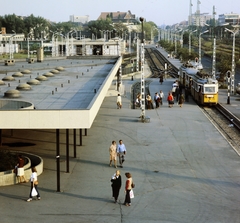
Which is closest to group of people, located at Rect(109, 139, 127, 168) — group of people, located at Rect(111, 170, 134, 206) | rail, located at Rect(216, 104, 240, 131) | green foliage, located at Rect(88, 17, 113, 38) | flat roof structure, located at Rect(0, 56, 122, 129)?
flat roof structure, located at Rect(0, 56, 122, 129)

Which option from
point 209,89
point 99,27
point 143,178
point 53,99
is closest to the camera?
point 143,178

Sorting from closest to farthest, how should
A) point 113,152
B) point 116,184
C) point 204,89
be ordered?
point 116,184
point 113,152
point 204,89

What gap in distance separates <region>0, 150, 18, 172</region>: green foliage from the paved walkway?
1.05 meters

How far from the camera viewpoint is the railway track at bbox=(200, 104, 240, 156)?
27.7 m

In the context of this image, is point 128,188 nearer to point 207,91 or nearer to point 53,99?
point 53,99

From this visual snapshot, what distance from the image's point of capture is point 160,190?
17.8 m

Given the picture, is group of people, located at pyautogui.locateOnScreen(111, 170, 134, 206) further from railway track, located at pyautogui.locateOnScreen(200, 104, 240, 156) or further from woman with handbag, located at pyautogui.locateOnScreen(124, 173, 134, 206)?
railway track, located at pyautogui.locateOnScreen(200, 104, 240, 156)

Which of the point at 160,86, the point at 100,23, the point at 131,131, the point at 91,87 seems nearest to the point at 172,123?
the point at 131,131

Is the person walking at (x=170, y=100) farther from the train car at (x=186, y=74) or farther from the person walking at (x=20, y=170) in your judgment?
the person walking at (x=20, y=170)

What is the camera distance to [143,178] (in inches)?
757

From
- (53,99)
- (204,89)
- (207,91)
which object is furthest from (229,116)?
(53,99)

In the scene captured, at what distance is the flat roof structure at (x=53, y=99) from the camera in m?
17.6

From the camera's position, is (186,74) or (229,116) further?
(186,74)

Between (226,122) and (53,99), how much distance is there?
1343 centimetres
